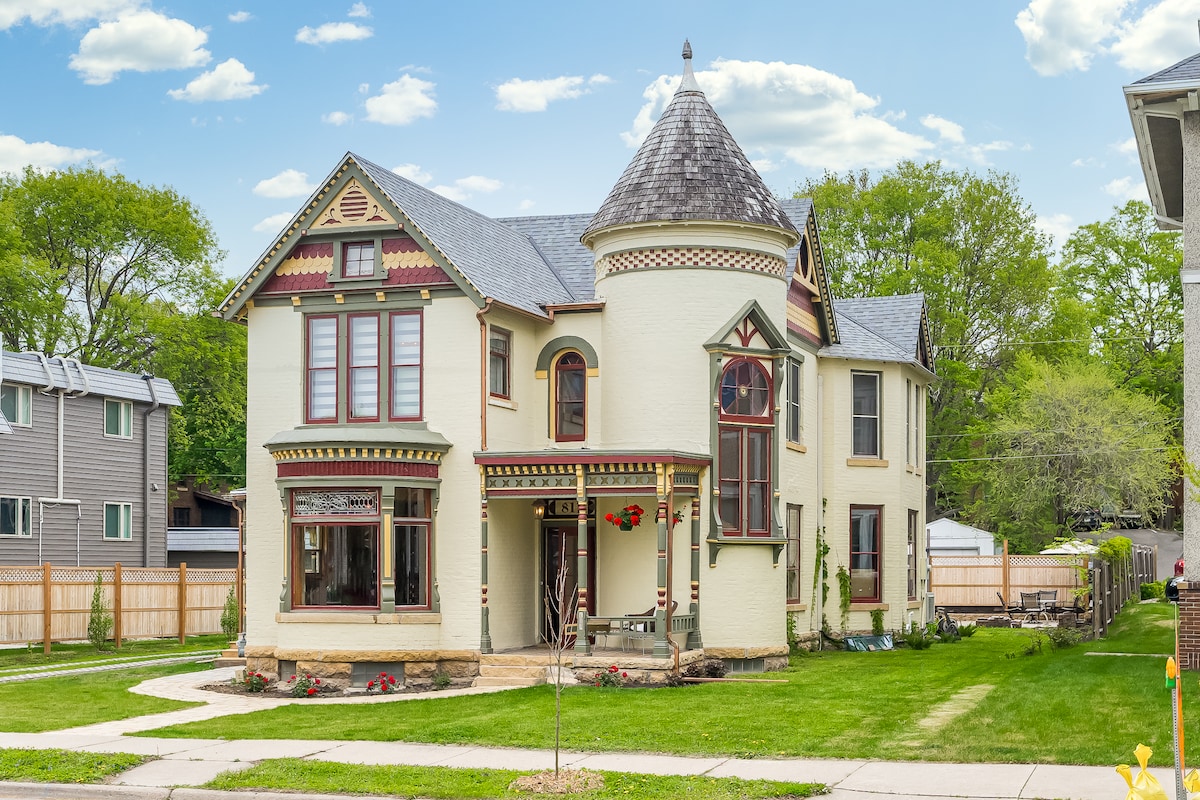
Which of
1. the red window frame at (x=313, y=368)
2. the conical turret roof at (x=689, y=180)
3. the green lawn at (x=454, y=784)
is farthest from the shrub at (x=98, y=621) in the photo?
the green lawn at (x=454, y=784)

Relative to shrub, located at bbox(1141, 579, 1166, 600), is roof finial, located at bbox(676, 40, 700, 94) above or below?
above

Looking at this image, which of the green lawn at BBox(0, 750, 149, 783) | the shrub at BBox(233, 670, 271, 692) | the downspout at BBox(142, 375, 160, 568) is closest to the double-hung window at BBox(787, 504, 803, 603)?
the shrub at BBox(233, 670, 271, 692)

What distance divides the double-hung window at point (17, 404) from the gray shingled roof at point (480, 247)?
692 inches

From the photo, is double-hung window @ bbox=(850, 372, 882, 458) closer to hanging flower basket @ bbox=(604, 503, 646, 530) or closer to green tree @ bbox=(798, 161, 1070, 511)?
hanging flower basket @ bbox=(604, 503, 646, 530)

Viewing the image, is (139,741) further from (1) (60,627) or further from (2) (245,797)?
(1) (60,627)

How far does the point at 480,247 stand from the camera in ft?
86.1

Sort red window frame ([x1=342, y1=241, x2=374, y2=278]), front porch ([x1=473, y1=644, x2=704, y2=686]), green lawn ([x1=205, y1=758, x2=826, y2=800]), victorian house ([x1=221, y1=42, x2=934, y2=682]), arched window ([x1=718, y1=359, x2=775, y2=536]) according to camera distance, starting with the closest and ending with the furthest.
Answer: green lawn ([x1=205, y1=758, x2=826, y2=800]), front porch ([x1=473, y1=644, x2=704, y2=686]), victorian house ([x1=221, y1=42, x2=934, y2=682]), red window frame ([x1=342, y1=241, x2=374, y2=278]), arched window ([x1=718, y1=359, x2=775, y2=536])

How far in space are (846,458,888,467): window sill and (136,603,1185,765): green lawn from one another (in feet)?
25.3

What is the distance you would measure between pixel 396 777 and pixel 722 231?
45.5ft

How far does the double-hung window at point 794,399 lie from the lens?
28547 millimetres

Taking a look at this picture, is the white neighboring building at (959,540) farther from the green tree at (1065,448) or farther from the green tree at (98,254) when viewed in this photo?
the green tree at (98,254)

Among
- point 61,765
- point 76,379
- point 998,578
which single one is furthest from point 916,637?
point 76,379

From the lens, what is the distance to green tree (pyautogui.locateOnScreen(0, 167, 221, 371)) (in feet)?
189

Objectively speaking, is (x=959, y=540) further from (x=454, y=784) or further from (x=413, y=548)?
(x=454, y=784)
